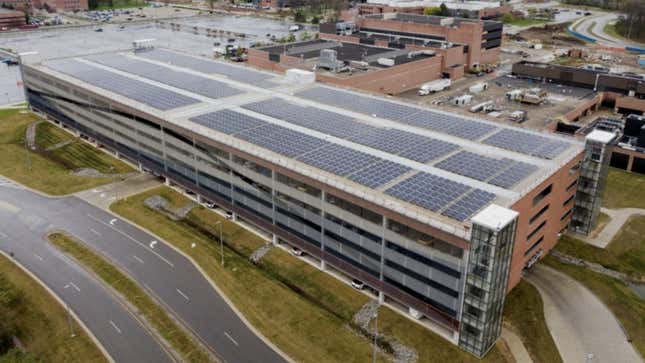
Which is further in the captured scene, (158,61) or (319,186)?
(158,61)

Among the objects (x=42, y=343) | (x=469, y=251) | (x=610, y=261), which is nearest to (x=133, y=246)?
(x=42, y=343)

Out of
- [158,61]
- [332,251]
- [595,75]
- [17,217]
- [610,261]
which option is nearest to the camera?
[332,251]

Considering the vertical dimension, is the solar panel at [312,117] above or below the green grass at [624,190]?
above

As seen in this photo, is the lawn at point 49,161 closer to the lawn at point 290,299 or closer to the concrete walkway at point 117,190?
the concrete walkway at point 117,190

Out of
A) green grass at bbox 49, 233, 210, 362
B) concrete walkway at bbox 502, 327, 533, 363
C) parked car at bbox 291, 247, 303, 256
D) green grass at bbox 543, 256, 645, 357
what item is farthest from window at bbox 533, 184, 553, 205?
green grass at bbox 49, 233, 210, 362

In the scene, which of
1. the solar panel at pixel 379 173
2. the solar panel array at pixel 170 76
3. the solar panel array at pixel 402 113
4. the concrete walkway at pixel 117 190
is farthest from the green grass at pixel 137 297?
the solar panel array at pixel 402 113

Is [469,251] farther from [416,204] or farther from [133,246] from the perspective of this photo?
[133,246]

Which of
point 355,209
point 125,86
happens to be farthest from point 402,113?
point 125,86
